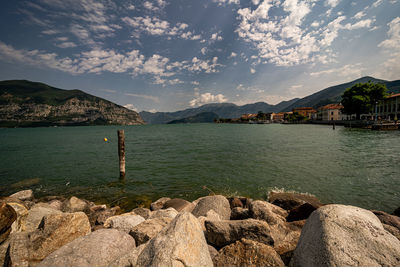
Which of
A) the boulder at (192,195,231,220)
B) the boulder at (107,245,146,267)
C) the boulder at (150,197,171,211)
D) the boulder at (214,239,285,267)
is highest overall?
the boulder at (107,245,146,267)

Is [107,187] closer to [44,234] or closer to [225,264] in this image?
[44,234]

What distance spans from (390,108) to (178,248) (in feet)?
446

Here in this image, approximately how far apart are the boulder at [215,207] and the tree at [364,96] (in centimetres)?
10290

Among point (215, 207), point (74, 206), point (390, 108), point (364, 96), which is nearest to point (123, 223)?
point (215, 207)

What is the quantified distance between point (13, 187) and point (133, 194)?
11975 millimetres

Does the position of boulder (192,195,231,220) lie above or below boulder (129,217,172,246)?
below

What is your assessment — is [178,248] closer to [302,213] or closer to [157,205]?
[302,213]

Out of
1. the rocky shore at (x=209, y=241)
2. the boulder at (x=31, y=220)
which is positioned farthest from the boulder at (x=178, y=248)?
the boulder at (x=31, y=220)

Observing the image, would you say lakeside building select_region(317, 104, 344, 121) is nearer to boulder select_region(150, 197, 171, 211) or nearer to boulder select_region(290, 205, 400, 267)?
boulder select_region(150, 197, 171, 211)

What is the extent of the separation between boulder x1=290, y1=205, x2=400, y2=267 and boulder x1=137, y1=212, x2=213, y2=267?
1909 mm

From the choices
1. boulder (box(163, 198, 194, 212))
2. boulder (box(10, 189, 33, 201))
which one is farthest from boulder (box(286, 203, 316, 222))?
boulder (box(10, 189, 33, 201))

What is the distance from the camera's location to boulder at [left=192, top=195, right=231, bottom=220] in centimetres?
776

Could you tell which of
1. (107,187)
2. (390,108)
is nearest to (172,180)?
(107,187)

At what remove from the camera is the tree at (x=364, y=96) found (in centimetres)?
7631
